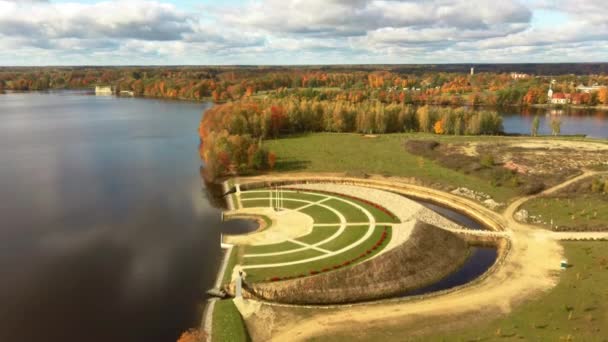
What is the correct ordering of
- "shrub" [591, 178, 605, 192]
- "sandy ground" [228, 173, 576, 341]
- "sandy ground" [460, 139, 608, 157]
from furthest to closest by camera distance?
"sandy ground" [460, 139, 608, 157], "shrub" [591, 178, 605, 192], "sandy ground" [228, 173, 576, 341]

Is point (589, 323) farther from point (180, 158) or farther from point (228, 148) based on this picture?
point (180, 158)

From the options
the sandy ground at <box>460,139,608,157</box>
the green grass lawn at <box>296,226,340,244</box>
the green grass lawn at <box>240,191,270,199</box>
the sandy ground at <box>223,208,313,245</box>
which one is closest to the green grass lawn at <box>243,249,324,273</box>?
the green grass lawn at <box>296,226,340,244</box>

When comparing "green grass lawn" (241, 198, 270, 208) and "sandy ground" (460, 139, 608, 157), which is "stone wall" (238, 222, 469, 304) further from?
"sandy ground" (460, 139, 608, 157)

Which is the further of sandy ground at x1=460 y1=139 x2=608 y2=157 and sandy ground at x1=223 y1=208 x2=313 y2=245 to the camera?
sandy ground at x1=460 y1=139 x2=608 y2=157

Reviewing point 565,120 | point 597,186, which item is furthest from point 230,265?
point 565,120

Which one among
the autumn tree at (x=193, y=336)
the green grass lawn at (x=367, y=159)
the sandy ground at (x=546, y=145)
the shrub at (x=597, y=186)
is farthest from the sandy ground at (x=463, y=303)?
the sandy ground at (x=546, y=145)


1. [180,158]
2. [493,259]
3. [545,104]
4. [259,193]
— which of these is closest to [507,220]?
[493,259]
